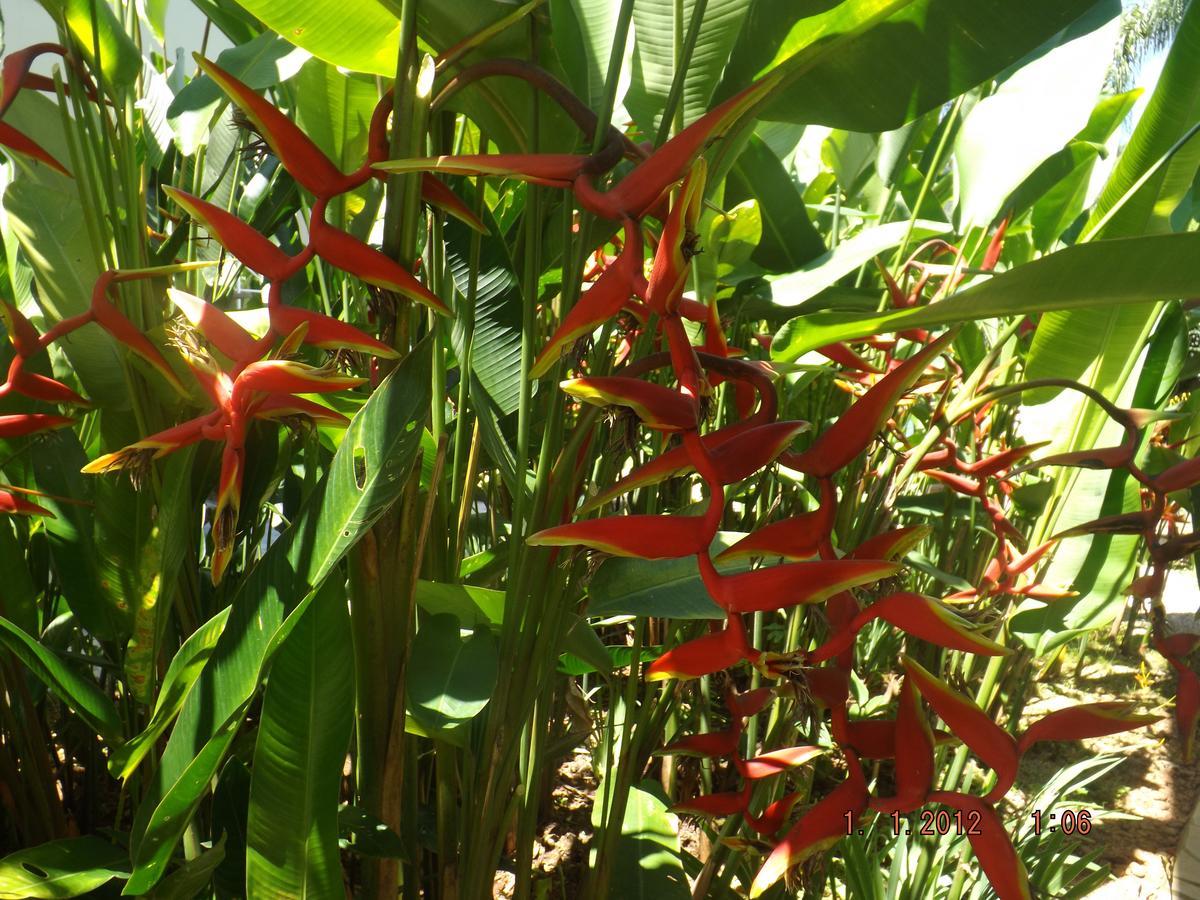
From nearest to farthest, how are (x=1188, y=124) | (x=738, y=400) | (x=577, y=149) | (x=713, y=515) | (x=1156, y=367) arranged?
(x=713, y=515), (x=738, y=400), (x=577, y=149), (x=1188, y=124), (x=1156, y=367)

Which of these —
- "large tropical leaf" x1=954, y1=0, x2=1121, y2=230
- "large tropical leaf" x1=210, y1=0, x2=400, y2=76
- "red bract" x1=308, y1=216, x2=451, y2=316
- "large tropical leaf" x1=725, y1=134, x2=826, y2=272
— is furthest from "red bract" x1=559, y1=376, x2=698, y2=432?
"large tropical leaf" x1=954, y1=0, x2=1121, y2=230

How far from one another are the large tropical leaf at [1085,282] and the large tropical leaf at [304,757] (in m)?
0.34

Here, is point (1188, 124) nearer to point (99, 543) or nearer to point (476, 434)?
point (476, 434)

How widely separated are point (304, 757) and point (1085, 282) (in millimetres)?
481

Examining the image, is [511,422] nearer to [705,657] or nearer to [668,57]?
[668,57]

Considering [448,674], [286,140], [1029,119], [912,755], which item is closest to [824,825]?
[912,755]

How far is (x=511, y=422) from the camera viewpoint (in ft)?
2.62

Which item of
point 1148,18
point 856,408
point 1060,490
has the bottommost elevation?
point 856,408

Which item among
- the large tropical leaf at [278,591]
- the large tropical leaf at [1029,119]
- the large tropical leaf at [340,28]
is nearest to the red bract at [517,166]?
the large tropical leaf at [278,591]

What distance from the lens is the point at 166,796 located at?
517 millimetres

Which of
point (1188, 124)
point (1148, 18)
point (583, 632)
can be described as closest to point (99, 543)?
point (583, 632)

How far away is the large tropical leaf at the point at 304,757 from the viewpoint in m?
0.51

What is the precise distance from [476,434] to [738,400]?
1.14 ft

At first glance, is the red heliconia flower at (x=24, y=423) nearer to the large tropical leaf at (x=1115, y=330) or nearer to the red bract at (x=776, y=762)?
the red bract at (x=776, y=762)
